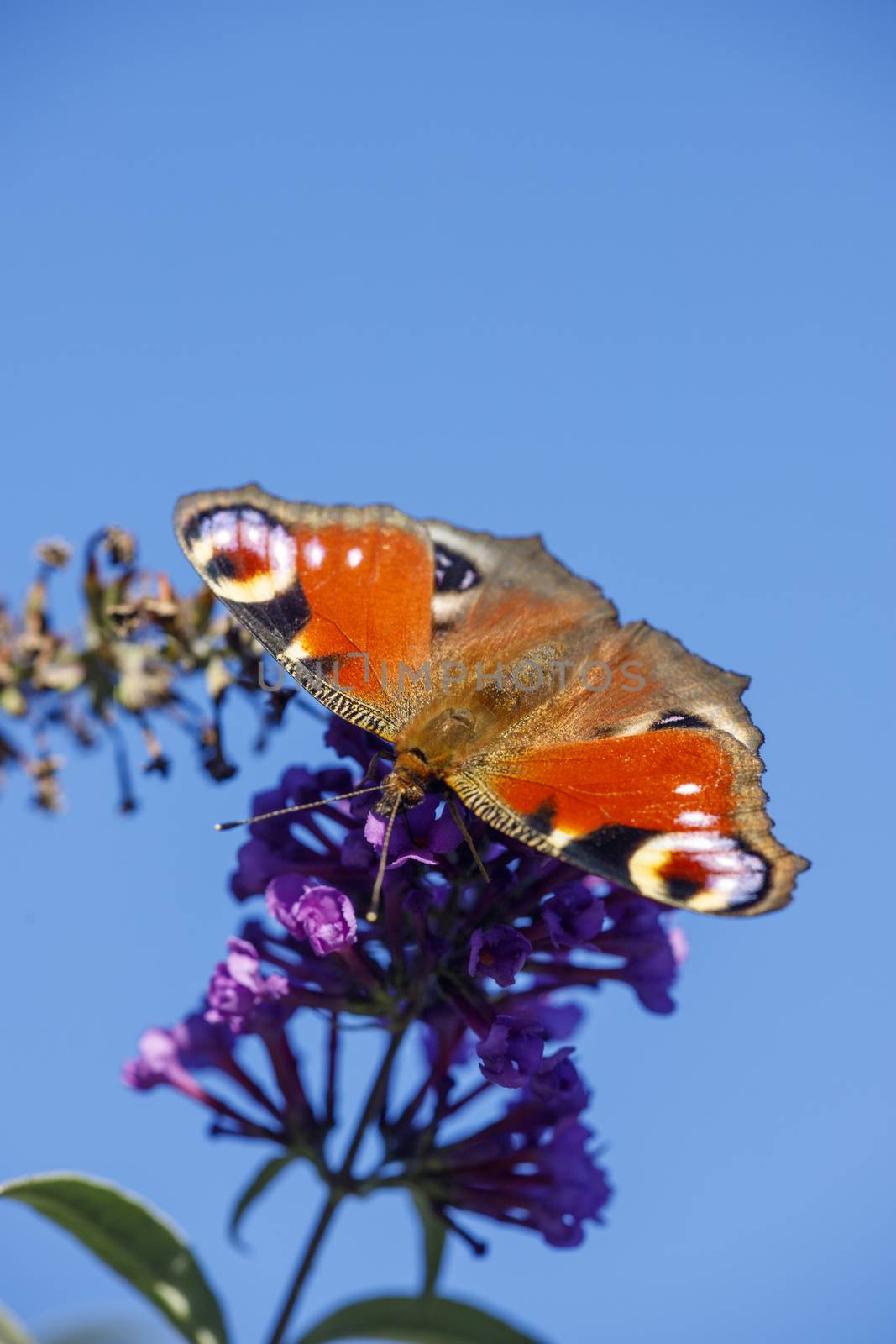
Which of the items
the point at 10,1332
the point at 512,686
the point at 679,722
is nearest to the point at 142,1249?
the point at 10,1332

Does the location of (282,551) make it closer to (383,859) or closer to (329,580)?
(329,580)

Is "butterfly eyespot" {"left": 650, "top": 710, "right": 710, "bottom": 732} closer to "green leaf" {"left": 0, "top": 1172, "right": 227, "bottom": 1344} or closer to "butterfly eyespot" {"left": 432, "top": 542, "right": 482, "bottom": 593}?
"butterfly eyespot" {"left": 432, "top": 542, "right": 482, "bottom": 593}

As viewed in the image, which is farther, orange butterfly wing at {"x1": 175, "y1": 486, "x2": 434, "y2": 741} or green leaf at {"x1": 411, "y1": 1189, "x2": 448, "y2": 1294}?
green leaf at {"x1": 411, "y1": 1189, "x2": 448, "y2": 1294}

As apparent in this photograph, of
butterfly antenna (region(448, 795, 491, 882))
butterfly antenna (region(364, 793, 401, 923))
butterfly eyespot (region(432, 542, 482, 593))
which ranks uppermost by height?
butterfly eyespot (region(432, 542, 482, 593))

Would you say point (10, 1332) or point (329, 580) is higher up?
point (329, 580)

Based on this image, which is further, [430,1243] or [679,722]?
[430,1243]

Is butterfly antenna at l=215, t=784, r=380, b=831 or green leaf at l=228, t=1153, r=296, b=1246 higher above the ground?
butterfly antenna at l=215, t=784, r=380, b=831

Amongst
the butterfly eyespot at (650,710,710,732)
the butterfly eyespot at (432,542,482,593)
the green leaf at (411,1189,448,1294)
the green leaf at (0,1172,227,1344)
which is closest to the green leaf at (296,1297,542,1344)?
the green leaf at (411,1189,448,1294)
